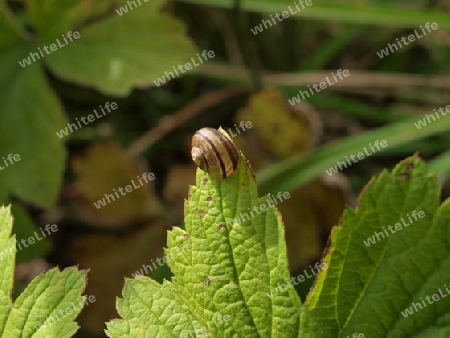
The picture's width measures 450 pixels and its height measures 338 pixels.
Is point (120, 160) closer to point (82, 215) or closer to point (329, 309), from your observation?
point (82, 215)

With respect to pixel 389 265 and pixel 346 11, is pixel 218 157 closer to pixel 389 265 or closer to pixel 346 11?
pixel 389 265

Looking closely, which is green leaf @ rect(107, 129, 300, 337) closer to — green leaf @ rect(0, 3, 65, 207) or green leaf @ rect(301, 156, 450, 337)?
green leaf @ rect(301, 156, 450, 337)

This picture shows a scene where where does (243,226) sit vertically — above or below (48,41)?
below

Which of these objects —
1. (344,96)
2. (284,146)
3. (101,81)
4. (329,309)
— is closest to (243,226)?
(329,309)

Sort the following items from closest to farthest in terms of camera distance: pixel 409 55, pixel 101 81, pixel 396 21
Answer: pixel 101 81 → pixel 396 21 → pixel 409 55

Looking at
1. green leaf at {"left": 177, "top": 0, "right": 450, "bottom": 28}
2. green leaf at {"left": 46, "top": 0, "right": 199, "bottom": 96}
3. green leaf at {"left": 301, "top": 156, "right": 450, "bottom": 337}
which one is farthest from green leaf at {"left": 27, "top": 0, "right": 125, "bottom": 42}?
green leaf at {"left": 301, "top": 156, "right": 450, "bottom": 337}
